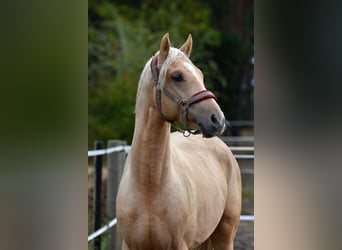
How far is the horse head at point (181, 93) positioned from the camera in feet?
7.46

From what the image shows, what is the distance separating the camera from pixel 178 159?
9.21ft

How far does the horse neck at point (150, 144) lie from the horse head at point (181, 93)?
0.05 metres

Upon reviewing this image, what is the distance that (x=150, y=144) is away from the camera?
2457mm

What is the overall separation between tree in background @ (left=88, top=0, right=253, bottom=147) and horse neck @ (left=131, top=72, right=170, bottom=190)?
6.16m

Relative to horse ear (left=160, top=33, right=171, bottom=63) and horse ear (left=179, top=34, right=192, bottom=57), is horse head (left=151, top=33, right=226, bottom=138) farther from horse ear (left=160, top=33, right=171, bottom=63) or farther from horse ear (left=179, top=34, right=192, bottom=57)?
horse ear (left=179, top=34, right=192, bottom=57)

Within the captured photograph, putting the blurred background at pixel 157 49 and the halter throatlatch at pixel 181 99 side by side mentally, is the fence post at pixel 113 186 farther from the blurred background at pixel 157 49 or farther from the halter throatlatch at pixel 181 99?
the halter throatlatch at pixel 181 99

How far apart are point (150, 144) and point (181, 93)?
266 mm

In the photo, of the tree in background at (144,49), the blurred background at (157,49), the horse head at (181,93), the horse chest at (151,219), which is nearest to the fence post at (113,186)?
the blurred background at (157,49)

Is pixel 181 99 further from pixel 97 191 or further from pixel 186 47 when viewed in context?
pixel 97 191

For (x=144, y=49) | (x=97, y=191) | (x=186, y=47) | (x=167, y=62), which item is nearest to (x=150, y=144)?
(x=167, y=62)
